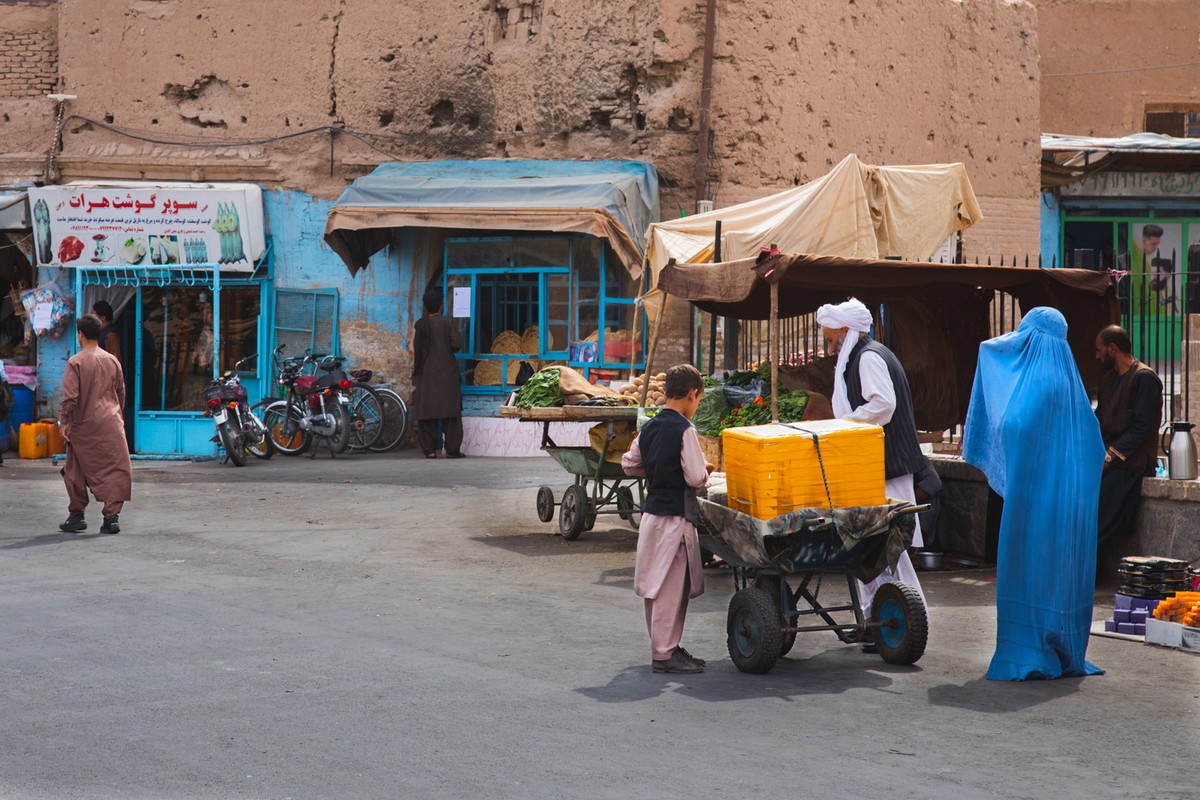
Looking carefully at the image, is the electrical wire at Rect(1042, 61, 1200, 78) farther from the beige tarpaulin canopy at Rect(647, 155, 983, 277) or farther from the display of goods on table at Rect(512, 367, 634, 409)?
the display of goods on table at Rect(512, 367, 634, 409)

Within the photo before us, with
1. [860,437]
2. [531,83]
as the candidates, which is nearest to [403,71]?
[531,83]

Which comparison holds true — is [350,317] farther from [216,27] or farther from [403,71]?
[216,27]

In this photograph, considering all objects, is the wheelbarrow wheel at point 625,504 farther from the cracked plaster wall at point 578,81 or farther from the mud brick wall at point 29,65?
the mud brick wall at point 29,65

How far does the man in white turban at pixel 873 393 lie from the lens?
7.17 m

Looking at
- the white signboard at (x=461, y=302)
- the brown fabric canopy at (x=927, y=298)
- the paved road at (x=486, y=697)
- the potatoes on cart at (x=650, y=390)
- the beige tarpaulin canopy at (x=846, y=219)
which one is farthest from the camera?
the white signboard at (x=461, y=302)

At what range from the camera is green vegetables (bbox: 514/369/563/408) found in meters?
10.6

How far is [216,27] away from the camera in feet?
60.3

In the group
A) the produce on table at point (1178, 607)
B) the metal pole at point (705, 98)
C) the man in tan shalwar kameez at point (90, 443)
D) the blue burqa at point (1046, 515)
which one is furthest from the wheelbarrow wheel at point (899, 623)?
the metal pole at point (705, 98)

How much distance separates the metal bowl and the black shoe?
6.31m

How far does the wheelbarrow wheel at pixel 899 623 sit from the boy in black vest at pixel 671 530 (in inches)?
34.0

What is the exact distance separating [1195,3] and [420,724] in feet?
72.1

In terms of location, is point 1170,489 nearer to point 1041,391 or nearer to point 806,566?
point 1041,391

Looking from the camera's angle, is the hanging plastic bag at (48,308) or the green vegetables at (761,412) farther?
the hanging plastic bag at (48,308)

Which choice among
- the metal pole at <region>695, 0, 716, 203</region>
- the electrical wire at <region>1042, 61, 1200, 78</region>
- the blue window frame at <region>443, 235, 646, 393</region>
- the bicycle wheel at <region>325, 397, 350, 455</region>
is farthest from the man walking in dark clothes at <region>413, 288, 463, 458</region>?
the electrical wire at <region>1042, 61, 1200, 78</region>
